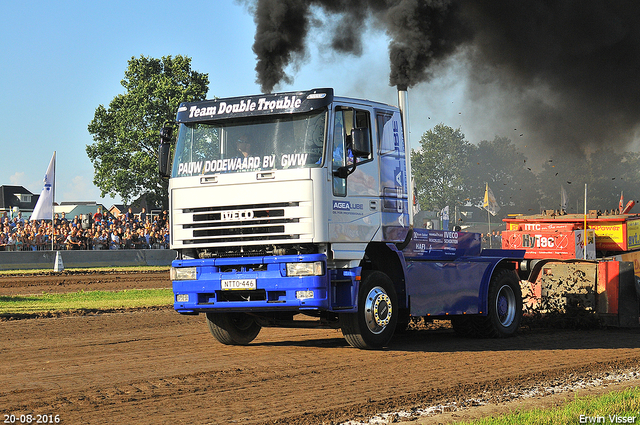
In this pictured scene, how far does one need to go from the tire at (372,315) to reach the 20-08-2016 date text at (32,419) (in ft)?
14.5

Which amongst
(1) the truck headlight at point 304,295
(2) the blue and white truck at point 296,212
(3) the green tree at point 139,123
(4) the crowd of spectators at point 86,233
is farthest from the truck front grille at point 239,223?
(3) the green tree at point 139,123

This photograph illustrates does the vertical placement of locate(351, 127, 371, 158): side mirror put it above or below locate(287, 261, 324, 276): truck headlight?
above

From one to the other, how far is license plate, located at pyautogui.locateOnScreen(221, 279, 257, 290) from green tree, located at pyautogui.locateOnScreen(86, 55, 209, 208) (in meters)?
44.2

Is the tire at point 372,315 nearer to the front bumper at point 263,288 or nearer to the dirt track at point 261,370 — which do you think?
the dirt track at point 261,370

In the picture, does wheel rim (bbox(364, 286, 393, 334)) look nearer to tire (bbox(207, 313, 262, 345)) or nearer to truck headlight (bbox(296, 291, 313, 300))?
truck headlight (bbox(296, 291, 313, 300))

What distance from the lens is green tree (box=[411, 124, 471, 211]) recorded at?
96.6 metres

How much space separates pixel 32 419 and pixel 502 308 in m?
8.28

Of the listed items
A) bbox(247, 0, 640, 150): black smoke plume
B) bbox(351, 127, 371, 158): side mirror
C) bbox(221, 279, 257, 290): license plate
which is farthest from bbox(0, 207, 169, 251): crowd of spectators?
bbox(351, 127, 371, 158): side mirror

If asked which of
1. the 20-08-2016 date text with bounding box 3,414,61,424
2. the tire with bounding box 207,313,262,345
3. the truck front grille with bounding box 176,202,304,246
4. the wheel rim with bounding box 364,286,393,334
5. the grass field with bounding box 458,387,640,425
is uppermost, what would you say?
the truck front grille with bounding box 176,202,304,246

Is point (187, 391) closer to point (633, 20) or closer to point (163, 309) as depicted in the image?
point (163, 309)

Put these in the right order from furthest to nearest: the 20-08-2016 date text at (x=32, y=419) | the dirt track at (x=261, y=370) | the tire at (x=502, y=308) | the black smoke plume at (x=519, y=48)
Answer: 1. the black smoke plume at (x=519, y=48)
2. the tire at (x=502, y=308)
3. the dirt track at (x=261, y=370)
4. the 20-08-2016 date text at (x=32, y=419)

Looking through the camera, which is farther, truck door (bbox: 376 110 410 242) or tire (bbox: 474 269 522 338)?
tire (bbox: 474 269 522 338)

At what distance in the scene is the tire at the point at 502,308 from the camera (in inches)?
476

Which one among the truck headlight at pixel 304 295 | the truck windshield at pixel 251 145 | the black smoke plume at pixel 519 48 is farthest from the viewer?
the black smoke plume at pixel 519 48
